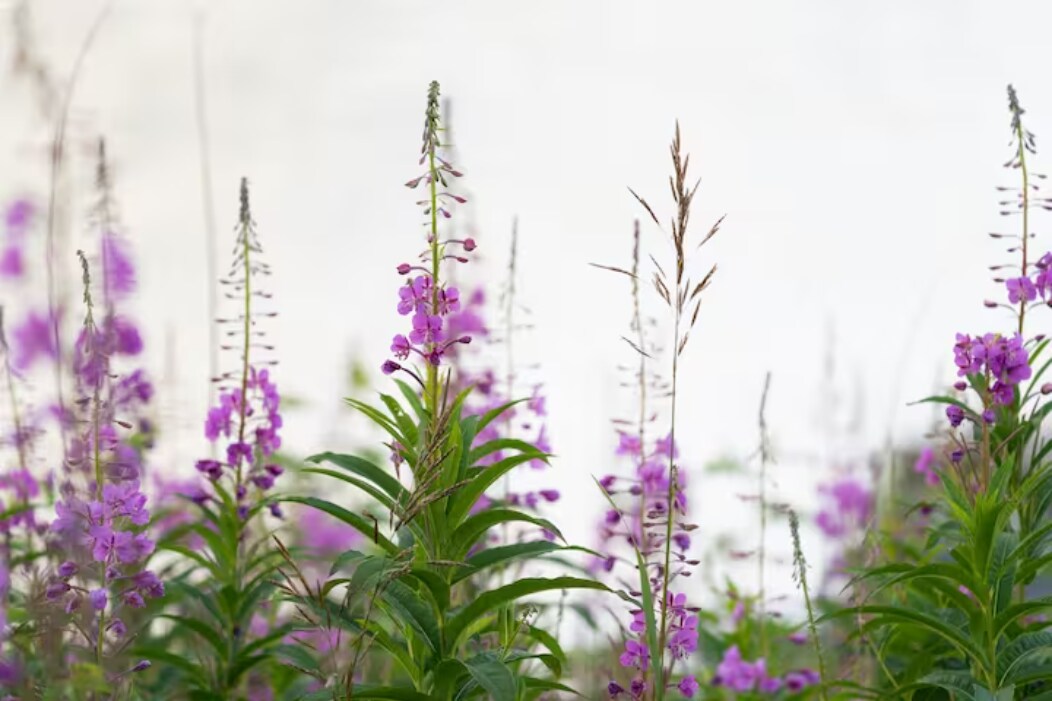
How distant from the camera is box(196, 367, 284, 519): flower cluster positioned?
179 inches

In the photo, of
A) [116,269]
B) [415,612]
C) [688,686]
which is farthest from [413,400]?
[116,269]

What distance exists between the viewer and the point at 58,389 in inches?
120

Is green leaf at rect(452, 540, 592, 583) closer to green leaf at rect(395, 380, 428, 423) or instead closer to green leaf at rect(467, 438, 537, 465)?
green leaf at rect(467, 438, 537, 465)

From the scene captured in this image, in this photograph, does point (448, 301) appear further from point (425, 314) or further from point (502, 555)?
point (502, 555)

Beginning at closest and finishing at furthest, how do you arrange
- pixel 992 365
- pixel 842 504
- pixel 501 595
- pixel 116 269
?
1. pixel 501 595
2. pixel 992 365
3. pixel 116 269
4. pixel 842 504

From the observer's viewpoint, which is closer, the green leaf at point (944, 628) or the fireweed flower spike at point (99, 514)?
the fireweed flower spike at point (99, 514)

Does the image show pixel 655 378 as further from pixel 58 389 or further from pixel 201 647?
pixel 58 389

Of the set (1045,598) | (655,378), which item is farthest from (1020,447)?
(655,378)

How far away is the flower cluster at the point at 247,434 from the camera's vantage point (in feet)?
14.9

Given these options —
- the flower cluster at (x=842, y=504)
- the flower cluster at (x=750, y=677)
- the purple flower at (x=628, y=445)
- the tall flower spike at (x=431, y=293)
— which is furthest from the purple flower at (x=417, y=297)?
the flower cluster at (x=842, y=504)

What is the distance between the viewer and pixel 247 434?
15.4ft

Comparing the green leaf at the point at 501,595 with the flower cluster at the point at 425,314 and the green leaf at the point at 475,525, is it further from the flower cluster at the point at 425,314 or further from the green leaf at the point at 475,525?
the flower cluster at the point at 425,314

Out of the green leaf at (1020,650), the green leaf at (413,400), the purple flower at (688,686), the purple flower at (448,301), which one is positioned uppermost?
the purple flower at (448,301)

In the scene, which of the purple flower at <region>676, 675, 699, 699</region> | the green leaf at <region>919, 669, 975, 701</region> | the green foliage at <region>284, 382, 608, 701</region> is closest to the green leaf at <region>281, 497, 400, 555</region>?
the green foliage at <region>284, 382, 608, 701</region>
